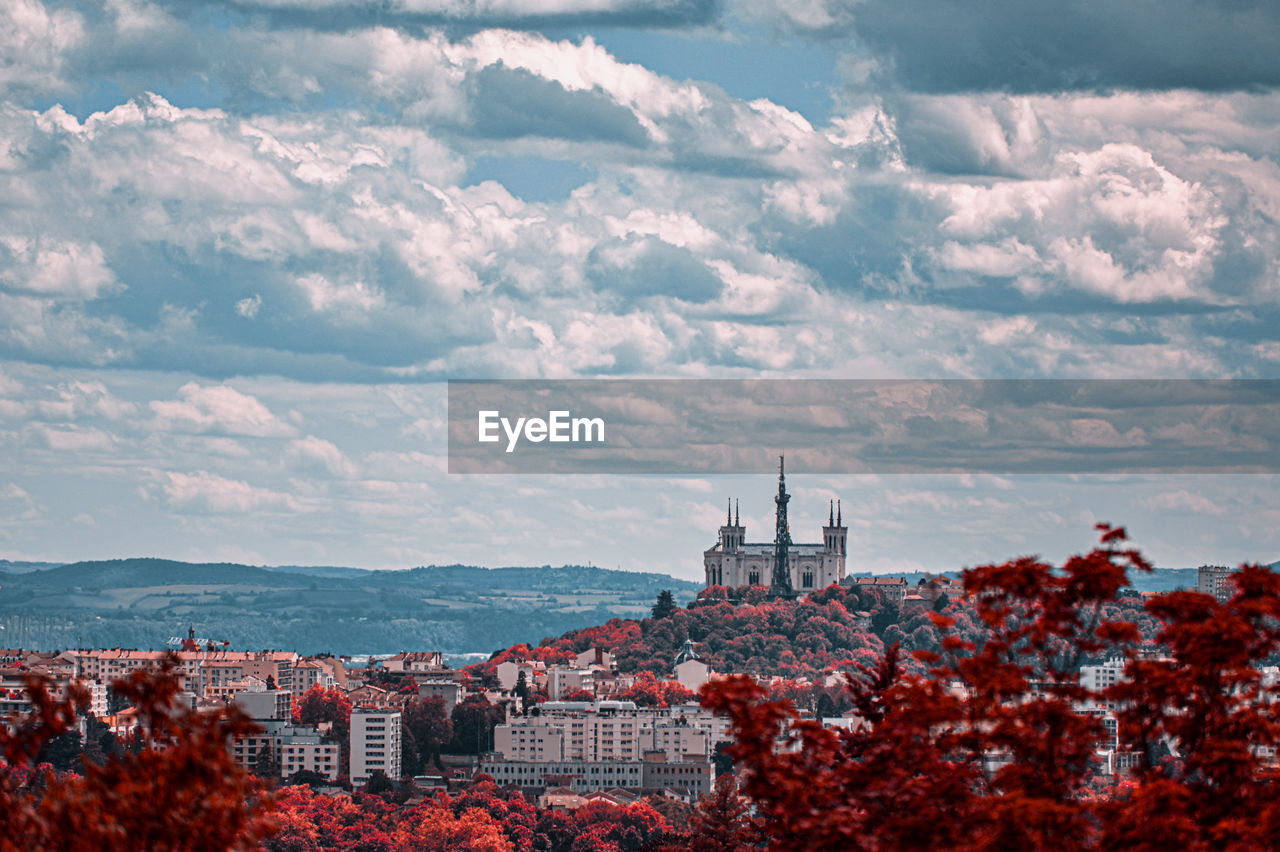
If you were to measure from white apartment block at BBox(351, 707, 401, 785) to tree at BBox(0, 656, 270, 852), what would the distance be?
10443cm

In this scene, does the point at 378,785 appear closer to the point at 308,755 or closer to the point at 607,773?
the point at 308,755

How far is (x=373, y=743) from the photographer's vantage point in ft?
384

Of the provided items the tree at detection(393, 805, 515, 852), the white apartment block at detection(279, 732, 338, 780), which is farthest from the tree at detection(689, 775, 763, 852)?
the white apartment block at detection(279, 732, 338, 780)

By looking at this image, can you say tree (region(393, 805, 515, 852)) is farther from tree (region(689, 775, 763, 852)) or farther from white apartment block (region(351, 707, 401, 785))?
tree (region(689, 775, 763, 852))

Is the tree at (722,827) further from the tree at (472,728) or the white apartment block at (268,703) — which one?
the white apartment block at (268,703)

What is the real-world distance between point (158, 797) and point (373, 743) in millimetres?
106161

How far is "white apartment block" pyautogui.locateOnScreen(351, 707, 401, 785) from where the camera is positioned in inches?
4582

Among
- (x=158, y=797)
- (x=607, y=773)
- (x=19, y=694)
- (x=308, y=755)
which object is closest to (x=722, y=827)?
(x=158, y=797)

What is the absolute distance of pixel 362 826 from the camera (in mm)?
94812

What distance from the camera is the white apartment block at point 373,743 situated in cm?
11638

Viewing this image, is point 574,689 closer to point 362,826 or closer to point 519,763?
point 519,763

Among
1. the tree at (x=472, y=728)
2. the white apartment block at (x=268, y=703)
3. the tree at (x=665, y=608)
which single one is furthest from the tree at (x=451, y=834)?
the tree at (x=665, y=608)

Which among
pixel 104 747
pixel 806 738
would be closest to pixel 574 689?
pixel 104 747

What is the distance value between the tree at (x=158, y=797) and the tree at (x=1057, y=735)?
146 inches
